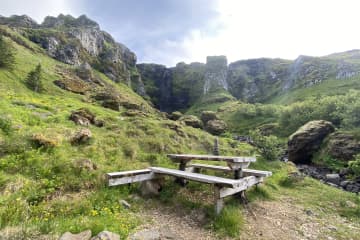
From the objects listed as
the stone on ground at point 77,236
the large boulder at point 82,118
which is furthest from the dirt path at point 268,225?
the large boulder at point 82,118

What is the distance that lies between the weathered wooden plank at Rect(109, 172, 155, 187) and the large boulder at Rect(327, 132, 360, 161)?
20.1 meters

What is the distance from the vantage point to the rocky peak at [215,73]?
135 meters

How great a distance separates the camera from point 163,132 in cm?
1855

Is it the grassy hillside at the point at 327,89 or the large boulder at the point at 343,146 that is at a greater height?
the grassy hillside at the point at 327,89

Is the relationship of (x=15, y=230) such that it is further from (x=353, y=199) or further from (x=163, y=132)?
(x=163, y=132)

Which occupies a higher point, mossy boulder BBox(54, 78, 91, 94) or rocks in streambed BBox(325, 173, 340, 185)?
mossy boulder BBox(54, 78, 91, 94)

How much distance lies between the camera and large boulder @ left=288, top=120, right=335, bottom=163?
24.6 meters

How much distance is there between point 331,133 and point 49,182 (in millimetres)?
27680

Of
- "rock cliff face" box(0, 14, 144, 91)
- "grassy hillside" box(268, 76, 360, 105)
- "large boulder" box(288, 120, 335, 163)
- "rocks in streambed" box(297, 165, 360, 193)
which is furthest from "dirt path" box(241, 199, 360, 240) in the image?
"grassy hillside" box(268, 76, 360, 105)

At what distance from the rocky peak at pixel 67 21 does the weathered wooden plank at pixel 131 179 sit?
140635 millimetres

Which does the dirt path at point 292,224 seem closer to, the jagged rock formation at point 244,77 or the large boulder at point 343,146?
the large boulder at point 343,146

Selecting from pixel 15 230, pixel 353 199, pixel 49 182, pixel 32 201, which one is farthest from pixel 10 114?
pixel 353 199

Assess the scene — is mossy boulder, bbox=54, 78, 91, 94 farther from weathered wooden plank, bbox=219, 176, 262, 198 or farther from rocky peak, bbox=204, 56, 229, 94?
rocky peak, bbox=204, 56, 229, 94

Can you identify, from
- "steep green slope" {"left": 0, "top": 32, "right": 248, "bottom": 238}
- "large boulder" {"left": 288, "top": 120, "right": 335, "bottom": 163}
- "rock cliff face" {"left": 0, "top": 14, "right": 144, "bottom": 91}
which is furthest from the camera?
"rock cliff face" {"left": 0, "top": 14, "right": 144, "bottom": 91}
